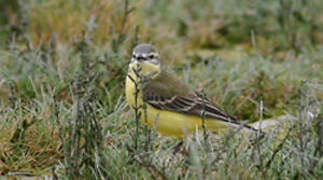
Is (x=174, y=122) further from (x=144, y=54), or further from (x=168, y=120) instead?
(x=144, y=54)

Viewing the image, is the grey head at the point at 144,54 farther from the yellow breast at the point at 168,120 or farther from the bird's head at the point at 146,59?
the yellow breast at the point at 168,120

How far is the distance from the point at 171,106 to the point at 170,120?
0.40ft

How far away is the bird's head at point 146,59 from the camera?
4.95 m

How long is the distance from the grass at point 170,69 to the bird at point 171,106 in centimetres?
16

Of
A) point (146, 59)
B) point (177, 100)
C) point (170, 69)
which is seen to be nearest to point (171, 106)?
point (177, 100)

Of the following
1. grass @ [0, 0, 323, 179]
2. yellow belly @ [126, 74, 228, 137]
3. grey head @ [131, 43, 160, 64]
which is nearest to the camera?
grass @ [0, 0, 323, 179]

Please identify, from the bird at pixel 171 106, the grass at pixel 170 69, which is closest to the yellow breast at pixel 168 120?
the bird at pixel 171 106

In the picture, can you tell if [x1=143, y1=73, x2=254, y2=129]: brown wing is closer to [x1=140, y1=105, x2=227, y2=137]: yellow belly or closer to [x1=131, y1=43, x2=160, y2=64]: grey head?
[x1=140, y1=105, x2=227, y2=137]: yellow belly

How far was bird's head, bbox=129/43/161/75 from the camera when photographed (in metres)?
4.95

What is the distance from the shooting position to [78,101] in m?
3.53

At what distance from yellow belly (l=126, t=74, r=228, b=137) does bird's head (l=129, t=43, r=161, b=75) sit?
30 centimetres

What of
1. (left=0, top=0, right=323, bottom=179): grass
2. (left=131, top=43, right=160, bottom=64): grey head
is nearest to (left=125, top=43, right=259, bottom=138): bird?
(left=131, top=43, right=160, bottom=64): grey head

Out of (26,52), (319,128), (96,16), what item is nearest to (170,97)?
(319,128)

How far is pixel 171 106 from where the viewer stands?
4.74 meters
